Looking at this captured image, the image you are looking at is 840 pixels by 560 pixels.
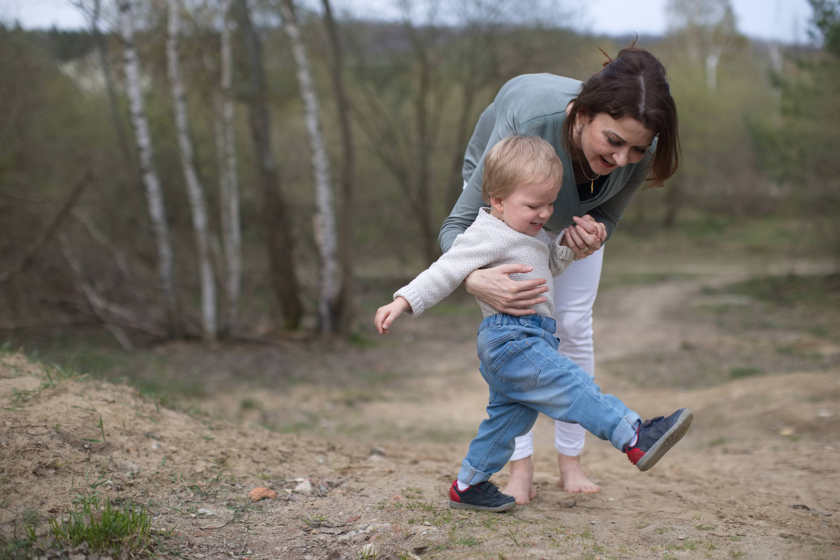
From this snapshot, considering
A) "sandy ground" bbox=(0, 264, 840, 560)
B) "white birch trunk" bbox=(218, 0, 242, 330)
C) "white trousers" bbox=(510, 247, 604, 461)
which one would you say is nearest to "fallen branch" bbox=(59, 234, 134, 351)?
"white birch trunk" bbox=(218, 0, 242, 330)

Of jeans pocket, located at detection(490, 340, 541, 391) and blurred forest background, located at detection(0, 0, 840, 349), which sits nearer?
jeans pocket, located at detection(490, 340, 541, 391)

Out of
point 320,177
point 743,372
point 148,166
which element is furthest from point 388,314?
point 320,177

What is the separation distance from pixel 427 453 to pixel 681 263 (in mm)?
18004

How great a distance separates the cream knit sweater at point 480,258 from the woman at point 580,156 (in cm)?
5

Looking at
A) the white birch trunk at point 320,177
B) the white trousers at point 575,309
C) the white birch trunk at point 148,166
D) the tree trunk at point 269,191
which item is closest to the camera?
the white trousers at point 575,309

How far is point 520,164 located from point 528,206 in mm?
157

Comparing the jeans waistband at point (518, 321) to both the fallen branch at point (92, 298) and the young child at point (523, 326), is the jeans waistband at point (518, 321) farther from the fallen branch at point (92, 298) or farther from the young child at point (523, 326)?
the fallen branch at point (92, 298)

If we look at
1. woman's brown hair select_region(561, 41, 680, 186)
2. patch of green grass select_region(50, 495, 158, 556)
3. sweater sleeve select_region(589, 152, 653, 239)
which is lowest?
patch of green grass select_region(50, 495, 158, 556)

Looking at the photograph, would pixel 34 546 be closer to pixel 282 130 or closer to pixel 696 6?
pixel 282 130

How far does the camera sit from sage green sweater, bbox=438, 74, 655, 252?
2174mm

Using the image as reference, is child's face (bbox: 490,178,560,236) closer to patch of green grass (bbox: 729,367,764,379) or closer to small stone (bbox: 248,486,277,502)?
small stone (bbox: 248,486,277,502)

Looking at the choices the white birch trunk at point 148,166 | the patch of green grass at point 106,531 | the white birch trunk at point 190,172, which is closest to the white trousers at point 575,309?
the patch of green grass at point 106,531

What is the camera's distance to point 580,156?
2.19m

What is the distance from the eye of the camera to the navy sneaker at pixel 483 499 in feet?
7.82
